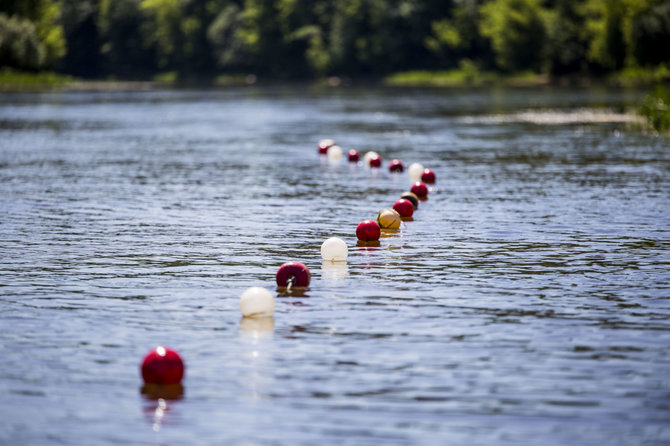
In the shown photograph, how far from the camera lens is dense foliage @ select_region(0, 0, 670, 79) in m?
119

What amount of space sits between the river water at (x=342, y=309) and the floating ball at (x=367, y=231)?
229mm

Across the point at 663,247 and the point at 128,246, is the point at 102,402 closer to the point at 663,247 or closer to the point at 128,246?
the point at 128,246

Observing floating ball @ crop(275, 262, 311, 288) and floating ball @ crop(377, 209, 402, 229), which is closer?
floating ball @ crop(275, 262, 311, 288)

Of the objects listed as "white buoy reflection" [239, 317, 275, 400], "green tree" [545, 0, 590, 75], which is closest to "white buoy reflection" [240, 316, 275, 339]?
"white buoy reflection" [239, 317, 275, 400]

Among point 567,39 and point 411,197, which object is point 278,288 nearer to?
point 411,197

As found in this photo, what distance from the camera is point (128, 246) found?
1856 cm

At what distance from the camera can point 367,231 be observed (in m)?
19.0

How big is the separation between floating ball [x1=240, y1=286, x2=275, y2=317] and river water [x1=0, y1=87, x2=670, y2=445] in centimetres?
19

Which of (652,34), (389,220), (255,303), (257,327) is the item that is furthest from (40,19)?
(257,327)

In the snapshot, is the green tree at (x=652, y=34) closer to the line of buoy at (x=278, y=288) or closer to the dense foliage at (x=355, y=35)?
the dense foliage at (x=355, y=35)

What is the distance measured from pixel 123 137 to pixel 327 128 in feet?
33.2

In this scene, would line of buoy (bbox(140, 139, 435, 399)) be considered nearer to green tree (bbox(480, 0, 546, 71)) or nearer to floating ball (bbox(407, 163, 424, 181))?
floating ball (bbox(407, 163, 424, 181))

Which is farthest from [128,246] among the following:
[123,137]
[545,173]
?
[123,137]

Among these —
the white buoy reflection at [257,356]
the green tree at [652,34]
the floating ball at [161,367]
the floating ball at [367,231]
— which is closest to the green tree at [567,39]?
the green tree at [652,34]
